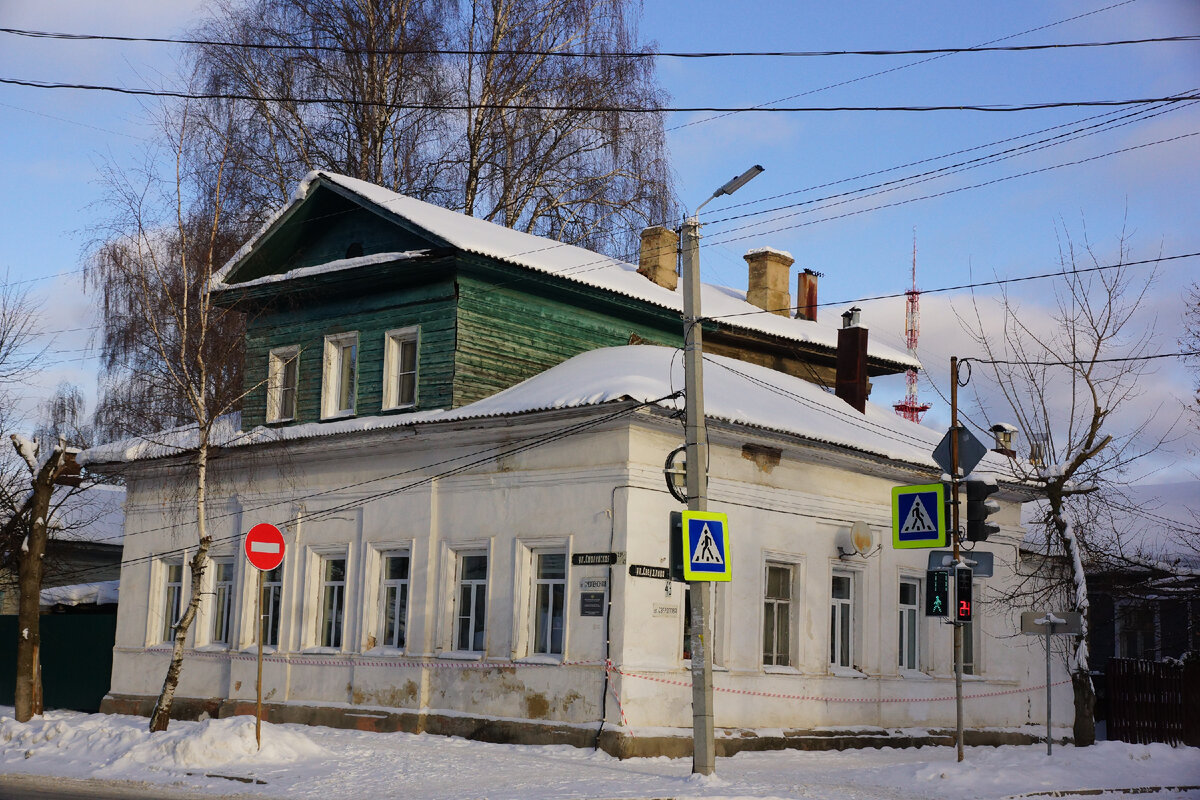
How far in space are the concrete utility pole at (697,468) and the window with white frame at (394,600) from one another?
24.2 feet

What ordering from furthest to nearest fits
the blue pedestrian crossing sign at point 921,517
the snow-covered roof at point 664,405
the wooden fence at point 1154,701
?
the wooden fence at point 1154,701 < the snow-covered roof at point 664,405 < the blue pedestrian crossing sign at point 921,517

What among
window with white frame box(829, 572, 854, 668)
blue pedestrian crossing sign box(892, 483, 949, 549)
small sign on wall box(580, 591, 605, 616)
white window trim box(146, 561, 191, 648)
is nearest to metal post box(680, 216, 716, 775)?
small sign on wall box(580, 591, 605, 616)

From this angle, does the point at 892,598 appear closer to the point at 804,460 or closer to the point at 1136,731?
the point at 804,460

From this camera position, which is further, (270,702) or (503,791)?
(270,702)

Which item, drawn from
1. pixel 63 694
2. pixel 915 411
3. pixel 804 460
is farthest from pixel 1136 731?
pixel 915 411

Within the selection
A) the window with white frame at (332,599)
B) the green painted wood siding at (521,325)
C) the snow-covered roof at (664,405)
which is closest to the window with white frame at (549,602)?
the snow-covered roof at (664,405)

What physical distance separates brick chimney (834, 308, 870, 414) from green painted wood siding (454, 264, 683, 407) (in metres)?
4.19

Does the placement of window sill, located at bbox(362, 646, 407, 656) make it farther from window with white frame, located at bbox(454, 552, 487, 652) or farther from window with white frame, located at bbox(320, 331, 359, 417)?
window with white frame, located at bbox(320, 331, 359, 417)

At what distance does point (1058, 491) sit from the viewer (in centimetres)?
2358

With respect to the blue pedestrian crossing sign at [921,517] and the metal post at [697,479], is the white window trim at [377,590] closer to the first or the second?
the metal post at [697,479]

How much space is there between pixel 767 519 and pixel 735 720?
3.17 m

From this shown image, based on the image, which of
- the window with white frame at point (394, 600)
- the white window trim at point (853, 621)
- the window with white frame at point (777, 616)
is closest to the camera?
the window with white frame at point (777, 616)

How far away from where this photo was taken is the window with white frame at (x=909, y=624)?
2347 cm

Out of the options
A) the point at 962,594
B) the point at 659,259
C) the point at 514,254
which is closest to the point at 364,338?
the point at 514,254
